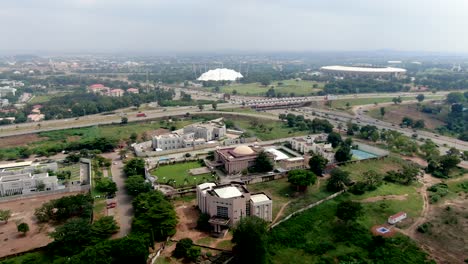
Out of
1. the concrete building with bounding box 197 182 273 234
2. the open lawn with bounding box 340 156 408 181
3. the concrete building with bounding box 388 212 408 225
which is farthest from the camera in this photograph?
the open lawn with bounding box 340 156 408 181

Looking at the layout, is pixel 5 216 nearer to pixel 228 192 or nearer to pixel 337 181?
pixel 228 192

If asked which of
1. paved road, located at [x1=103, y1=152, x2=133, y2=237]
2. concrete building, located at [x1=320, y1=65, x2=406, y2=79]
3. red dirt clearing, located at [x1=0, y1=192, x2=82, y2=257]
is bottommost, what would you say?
red dirt clearing, located at [x1=0, y1=192, x2=82, y2=257]

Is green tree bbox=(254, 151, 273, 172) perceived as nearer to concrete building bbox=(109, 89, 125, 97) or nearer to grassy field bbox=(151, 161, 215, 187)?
grassy field bbox=(151, 161, 215, 187)

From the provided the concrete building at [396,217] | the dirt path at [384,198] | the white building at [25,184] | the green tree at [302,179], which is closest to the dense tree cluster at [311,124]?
the dirt path at [384,198]

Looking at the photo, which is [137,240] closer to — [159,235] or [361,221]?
[159,235]

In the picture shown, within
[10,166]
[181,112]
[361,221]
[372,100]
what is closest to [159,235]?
[361,221]

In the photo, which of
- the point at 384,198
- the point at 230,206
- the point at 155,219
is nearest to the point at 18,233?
the point at 155,219

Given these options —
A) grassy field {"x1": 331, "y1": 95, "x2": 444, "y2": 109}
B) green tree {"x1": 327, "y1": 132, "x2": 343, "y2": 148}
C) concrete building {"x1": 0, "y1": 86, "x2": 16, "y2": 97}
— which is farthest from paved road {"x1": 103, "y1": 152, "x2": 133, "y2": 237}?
concrete building {"x1": 0, "y1": 86, "x2": 16, "y2": 97}
